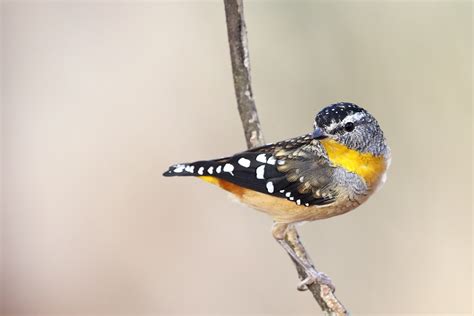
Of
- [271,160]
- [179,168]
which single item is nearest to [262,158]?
[271,160]

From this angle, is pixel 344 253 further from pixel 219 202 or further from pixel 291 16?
pixel 291 16

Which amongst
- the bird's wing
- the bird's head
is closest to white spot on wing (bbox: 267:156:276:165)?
the bird's wing

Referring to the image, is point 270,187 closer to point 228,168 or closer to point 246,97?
point 228,168

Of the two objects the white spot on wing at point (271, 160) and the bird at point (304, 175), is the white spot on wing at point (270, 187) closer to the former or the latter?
the bird at point (304, 175)

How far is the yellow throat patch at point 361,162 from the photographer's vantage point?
4.49 metres

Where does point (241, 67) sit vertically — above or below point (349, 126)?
above

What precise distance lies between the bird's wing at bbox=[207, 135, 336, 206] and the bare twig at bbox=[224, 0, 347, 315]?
0.21m

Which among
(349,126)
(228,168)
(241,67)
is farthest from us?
(228,168)

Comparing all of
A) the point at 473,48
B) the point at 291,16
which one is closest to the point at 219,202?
the point at 291,16

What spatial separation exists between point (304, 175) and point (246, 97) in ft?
2.33

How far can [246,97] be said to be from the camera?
4508mm

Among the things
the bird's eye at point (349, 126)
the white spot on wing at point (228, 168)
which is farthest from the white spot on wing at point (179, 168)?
the bird's eye at point (349, 126)

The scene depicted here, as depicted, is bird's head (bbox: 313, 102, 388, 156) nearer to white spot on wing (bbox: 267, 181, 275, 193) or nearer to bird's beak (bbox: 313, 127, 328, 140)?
bird's beak (bbox: 313, 127, 328, 140)

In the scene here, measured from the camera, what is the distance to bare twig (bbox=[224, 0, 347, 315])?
399cm
